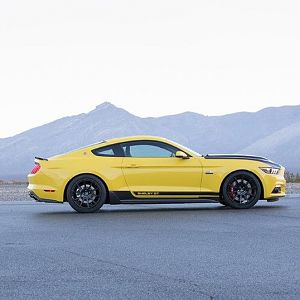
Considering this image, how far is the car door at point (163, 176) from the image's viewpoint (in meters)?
15.7

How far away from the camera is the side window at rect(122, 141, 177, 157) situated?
52.5 ft

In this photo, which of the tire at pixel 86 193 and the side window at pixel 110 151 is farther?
the side window at pixel 110 151

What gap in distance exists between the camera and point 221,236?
11.1 metres

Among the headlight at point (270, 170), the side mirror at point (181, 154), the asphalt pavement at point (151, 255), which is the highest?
the side mirror at point (181, 154)

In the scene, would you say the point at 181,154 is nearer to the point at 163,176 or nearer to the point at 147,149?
the point at 163,176

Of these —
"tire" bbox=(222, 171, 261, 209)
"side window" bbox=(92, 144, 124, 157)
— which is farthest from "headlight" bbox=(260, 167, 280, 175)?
"side window" bbox=(92, 144, 124, 157)

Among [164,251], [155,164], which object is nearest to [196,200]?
[155,164]

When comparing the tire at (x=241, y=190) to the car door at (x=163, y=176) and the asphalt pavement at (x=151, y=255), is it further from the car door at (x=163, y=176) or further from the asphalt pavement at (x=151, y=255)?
the asphalt pavement at (x=151, y=255)

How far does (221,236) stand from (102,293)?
4348 millimetres

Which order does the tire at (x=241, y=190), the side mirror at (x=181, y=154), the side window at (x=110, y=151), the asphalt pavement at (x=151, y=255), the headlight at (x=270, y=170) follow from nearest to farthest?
1. the asphalt pavement at (x=151, y=255)
2. the side mirror at (x=181, y=154)
3. the tire at (x=241, y=190)
4. the side window at (x=110, y=151)
5. the headlight at (x=270, y=170)

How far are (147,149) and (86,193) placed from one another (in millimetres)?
1445

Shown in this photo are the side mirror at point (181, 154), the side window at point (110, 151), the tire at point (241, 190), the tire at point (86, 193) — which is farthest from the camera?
the side window at point (110, 151)

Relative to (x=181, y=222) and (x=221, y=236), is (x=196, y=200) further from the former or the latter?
(x=221, y=236)

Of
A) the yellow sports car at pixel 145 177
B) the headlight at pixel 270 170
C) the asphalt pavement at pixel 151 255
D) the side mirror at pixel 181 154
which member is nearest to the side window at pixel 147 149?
the yellow sports car at pixel 145 177
